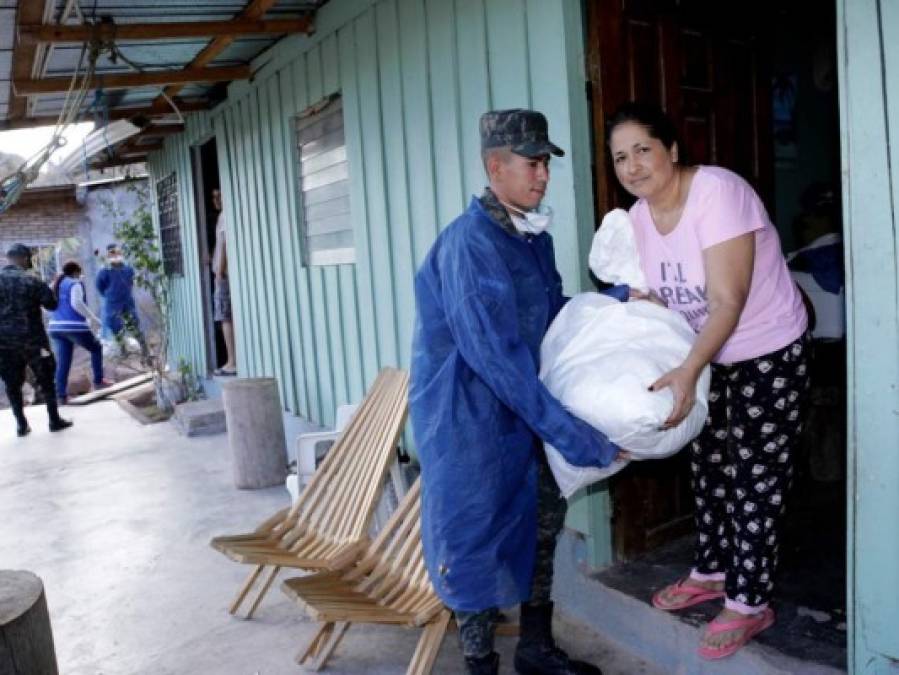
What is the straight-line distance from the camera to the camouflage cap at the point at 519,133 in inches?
98.0

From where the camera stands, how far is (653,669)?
2.98 metres

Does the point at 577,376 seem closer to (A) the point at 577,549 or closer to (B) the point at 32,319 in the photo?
(A) the point at 577,549

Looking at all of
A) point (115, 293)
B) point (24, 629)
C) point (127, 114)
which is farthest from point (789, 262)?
point (115, 293)

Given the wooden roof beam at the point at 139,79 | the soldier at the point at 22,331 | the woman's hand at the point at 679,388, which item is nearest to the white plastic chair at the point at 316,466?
the woman's hand at the point at 679,388

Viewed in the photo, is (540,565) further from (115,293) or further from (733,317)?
(115,293)

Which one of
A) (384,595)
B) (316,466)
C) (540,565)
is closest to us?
(540,565)

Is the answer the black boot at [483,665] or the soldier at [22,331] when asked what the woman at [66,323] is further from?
the black boot at [483,665]

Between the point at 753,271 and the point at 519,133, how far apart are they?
0.82 m

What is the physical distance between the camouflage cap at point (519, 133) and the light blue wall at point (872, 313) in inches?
32.6

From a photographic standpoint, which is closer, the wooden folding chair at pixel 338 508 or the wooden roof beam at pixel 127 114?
the wooden folding chair at pixel 338 508

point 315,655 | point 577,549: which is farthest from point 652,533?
point 315,655

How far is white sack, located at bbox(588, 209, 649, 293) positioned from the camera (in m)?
2.69

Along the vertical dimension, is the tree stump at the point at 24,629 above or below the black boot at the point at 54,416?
above

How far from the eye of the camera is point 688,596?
297cm
